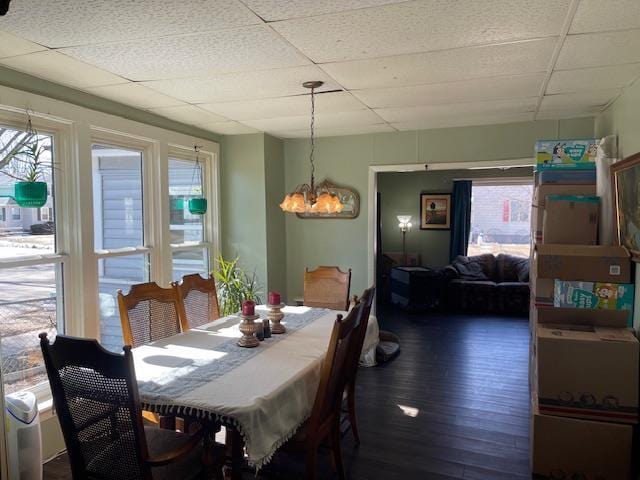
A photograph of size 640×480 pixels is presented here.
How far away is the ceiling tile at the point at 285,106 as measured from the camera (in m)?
3.24

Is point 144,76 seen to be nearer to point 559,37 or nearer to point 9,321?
point 9,321

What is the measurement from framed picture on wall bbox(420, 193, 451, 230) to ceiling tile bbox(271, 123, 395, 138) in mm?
3598

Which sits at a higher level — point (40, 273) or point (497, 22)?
point (497, 22)

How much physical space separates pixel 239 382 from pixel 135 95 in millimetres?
2171

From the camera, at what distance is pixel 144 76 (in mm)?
2693

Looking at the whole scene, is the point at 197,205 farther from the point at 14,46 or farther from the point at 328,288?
the point at 14,46

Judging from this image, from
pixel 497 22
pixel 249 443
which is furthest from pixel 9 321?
pixel 497 22

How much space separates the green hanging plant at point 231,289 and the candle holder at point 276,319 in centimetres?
140

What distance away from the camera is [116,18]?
1.88 m

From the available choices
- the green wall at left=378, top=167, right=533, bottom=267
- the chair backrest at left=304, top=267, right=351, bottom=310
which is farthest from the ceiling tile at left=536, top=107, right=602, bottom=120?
the green wall at left=378, top=167, right=533, bottom=267

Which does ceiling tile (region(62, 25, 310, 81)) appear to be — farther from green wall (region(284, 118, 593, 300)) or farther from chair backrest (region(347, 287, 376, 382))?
Result: green wall (region(284, 118, 593, 300))

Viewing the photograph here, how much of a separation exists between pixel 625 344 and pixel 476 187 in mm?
5863

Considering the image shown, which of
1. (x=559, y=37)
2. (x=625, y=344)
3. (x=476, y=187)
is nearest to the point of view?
(x=559, y=37)

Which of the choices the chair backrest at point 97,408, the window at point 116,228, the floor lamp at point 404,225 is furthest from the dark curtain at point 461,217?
the chair backrest at point 97,408
